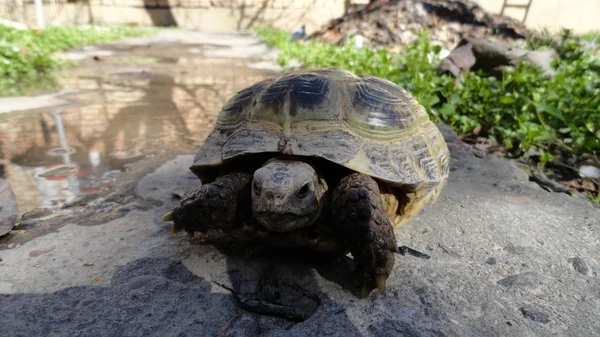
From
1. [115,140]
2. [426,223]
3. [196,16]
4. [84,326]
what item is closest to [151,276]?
[84,326]

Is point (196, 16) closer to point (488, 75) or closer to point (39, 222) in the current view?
point (488, 75)

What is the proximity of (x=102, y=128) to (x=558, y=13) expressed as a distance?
1347cm

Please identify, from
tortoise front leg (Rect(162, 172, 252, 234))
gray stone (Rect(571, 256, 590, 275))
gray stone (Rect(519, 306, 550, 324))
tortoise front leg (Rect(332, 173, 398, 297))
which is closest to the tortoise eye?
tortoise front leg (Rect(332, 173, 398, 297))

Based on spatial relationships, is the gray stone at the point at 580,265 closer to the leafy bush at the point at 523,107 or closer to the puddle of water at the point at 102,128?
the leafy bush at the point at 523,107

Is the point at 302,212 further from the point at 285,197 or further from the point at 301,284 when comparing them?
the point at 301,284

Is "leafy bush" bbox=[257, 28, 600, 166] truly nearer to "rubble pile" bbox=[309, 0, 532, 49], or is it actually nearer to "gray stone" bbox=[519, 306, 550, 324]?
"gray stone" bbox=[519, 306, 550, 324]

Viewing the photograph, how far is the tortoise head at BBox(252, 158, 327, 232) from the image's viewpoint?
4.39ft

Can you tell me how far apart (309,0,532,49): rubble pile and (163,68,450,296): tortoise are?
24.5 ft

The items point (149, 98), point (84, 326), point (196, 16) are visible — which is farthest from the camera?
point (196, 16)

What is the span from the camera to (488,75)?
462 cm

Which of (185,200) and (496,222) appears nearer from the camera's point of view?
(185,200)

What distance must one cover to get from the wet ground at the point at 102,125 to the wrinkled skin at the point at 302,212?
0.99 metres

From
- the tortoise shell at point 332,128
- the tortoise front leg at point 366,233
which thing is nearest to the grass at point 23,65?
the tortoise shell at point 332,128

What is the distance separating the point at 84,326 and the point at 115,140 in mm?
2071
